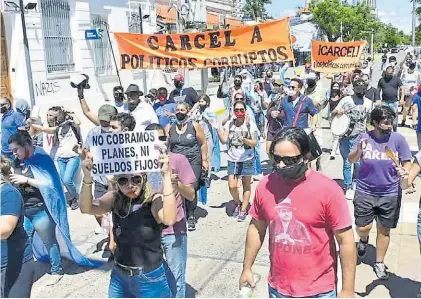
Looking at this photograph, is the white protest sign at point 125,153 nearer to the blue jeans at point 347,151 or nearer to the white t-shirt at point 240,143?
the white t-shirt at point 240,143

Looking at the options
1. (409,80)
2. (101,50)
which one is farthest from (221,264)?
(101,50)

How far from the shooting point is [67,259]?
219 inches

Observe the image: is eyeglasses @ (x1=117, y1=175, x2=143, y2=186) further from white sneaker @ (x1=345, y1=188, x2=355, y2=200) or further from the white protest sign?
white sneaker @ (x1=345, y1=188, x2=355, y2=200)

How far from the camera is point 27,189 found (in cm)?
484

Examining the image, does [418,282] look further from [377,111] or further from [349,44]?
[349,44]

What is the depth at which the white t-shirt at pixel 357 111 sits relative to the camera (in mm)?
7633

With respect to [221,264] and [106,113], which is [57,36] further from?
[221,264]

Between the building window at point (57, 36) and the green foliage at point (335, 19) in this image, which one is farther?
the green foliage at point (335, 19)

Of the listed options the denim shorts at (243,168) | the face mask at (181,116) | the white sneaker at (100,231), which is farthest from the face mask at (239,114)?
the white sneaker at (100,231)

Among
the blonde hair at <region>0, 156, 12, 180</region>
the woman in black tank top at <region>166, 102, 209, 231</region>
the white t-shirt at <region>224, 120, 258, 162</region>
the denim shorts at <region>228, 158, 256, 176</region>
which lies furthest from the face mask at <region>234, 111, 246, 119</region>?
the blonde hair at <region>0, 156, 12, 180</region>

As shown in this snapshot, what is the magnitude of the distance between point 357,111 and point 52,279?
186 inches

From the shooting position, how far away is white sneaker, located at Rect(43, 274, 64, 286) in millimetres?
5199

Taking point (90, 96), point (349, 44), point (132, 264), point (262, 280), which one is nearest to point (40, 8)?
point (90, 96)

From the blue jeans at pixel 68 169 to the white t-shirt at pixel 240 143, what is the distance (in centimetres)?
224
